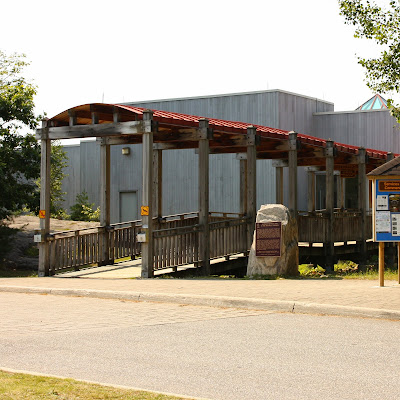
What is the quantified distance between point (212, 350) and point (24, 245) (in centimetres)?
1970

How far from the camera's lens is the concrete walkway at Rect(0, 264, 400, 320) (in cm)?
1173

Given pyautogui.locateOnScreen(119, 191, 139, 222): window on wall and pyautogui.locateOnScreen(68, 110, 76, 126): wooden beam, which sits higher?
pyautogui.locateOnScreen(68, 110, 76, 126): wooden beam

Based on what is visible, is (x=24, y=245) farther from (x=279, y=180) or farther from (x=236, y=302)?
(x=236, y=302)

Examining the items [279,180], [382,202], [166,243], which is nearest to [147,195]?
[166,243]

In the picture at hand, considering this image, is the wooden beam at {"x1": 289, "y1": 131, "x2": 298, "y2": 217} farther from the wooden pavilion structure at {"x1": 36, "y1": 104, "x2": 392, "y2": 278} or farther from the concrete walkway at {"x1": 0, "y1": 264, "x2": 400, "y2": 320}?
the concrete walkway at {"x1": 0, "y1": 264, "x2": 400, "y2": 320}

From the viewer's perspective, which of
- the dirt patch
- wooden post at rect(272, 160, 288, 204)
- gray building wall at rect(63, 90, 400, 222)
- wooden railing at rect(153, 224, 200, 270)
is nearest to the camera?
wooden railing at rect(153, 224, 200, 270)

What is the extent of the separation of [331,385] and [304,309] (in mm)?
5146

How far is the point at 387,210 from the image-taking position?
14.6 meters

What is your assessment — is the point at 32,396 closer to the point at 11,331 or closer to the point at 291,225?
the point at 11,331

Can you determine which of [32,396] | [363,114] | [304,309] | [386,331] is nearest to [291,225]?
[304,309]

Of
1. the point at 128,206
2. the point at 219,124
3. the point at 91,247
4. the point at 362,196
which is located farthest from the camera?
the point at 128,206

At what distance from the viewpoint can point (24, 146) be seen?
25.9 meters

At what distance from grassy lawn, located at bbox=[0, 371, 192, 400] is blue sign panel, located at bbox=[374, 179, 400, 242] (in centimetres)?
921

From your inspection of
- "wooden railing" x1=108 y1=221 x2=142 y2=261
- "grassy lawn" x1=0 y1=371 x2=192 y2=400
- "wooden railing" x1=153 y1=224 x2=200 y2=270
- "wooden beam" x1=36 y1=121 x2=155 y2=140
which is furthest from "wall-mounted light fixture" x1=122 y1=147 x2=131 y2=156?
"grassy lawn" x1=0 y1=371 x2=192 y2=400
